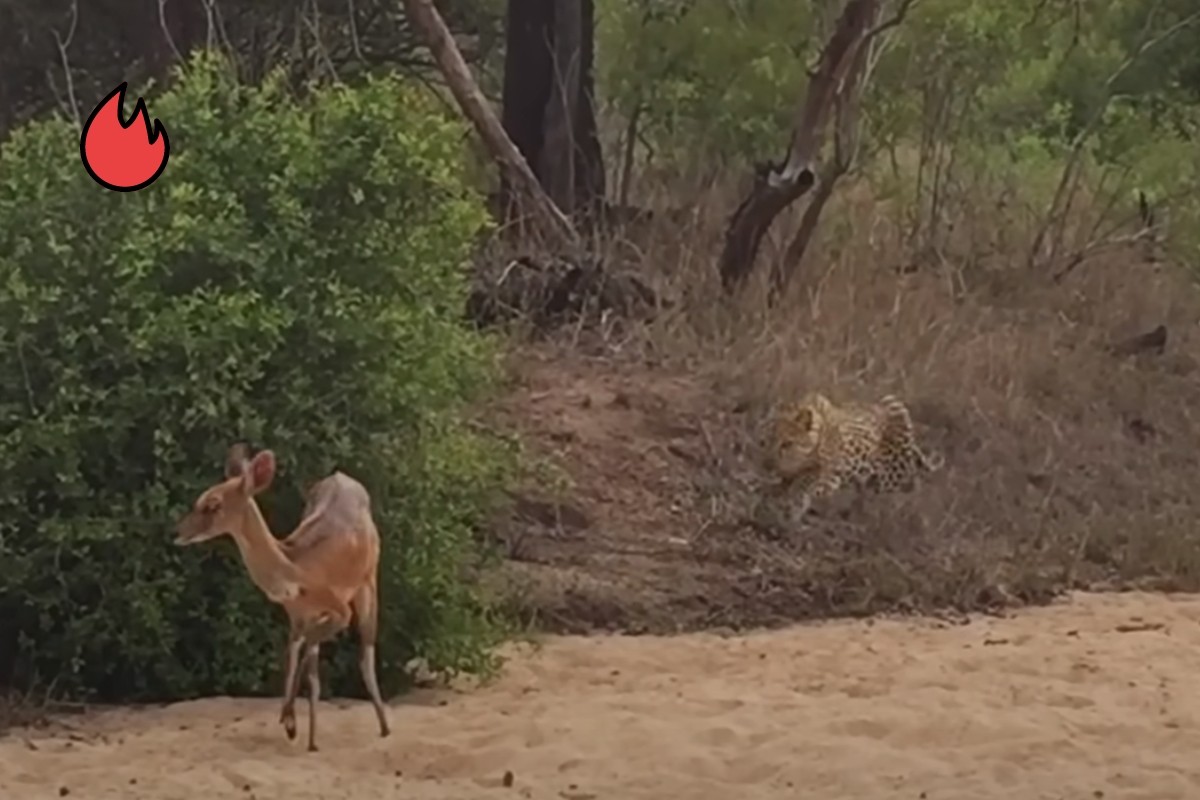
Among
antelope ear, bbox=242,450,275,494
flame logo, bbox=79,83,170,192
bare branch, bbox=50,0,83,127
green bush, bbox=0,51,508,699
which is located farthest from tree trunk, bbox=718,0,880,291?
antelope ear, bbox=242,450,275,494

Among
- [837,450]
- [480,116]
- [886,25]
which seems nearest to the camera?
[837,450]

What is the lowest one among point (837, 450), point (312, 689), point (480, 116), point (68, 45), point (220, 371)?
point (312, 689)

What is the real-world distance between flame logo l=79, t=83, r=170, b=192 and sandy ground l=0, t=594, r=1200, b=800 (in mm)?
1911

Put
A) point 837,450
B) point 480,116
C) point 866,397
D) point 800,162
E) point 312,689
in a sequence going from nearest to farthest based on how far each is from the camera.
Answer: point 312,689 → point 837,450 → point 866,397 → point 480,116 → point 800,162

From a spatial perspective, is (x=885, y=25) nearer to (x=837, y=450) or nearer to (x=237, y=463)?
(x=837, y=450)

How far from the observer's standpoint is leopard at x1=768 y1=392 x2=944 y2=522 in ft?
42.6

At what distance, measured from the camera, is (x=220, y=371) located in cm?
898

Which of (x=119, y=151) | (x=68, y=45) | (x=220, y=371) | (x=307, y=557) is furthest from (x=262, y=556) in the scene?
(x=68, y=45)

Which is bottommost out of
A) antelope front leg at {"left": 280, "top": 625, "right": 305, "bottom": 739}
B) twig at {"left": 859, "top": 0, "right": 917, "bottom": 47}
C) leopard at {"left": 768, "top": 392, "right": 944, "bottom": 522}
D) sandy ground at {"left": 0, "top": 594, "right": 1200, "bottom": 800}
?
sandy ground at {"left": 0, "top": 594, "right": 1200, "bottom": 800}

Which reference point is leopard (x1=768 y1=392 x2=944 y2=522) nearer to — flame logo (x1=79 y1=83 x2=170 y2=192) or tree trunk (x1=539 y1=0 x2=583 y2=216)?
tree trunk (x1=539 y1=0 x2=583 y2=216)

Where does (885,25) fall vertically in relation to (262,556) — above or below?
above

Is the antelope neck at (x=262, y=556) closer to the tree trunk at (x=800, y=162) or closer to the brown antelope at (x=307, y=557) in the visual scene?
the brown antelope at (x=307, y=557)

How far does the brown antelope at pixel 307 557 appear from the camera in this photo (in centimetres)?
764

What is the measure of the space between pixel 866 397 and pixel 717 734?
6520 millimetres
